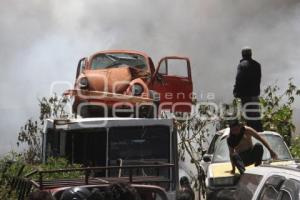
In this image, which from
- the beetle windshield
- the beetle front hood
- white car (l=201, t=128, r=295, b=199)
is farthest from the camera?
the beetle windshield

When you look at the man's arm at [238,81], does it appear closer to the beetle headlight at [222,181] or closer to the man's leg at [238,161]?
the beetle headlight at [222,181]

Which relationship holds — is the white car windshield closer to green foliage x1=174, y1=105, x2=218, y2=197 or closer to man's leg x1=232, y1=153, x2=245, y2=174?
man's leg x1=232, y1=153, x2=245, y2=174

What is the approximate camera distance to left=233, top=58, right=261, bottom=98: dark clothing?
11.4 metres

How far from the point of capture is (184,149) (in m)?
19.4

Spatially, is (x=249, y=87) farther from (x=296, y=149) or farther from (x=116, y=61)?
(x=116, y=61)

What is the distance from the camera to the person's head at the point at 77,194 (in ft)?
19.2

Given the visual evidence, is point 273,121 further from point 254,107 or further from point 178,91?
point 254,107

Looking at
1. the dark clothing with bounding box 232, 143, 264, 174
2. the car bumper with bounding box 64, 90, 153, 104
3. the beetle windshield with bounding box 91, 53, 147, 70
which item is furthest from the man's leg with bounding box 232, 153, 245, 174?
the beetle windshield with bounding box 91, 53, 147, 70

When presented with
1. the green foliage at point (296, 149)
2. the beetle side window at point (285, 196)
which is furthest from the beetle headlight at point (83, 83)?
the beetle side window at point (285, 196)

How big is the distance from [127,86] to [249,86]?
264 centimetres

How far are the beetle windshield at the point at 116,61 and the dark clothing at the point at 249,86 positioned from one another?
3.01 meters

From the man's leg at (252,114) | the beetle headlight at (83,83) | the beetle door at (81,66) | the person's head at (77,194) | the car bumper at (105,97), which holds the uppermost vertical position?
the beetle door at (81,66)

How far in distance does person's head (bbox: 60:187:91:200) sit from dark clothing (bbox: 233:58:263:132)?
5.79 m

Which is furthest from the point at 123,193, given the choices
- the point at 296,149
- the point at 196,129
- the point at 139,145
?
the point at 196,129
